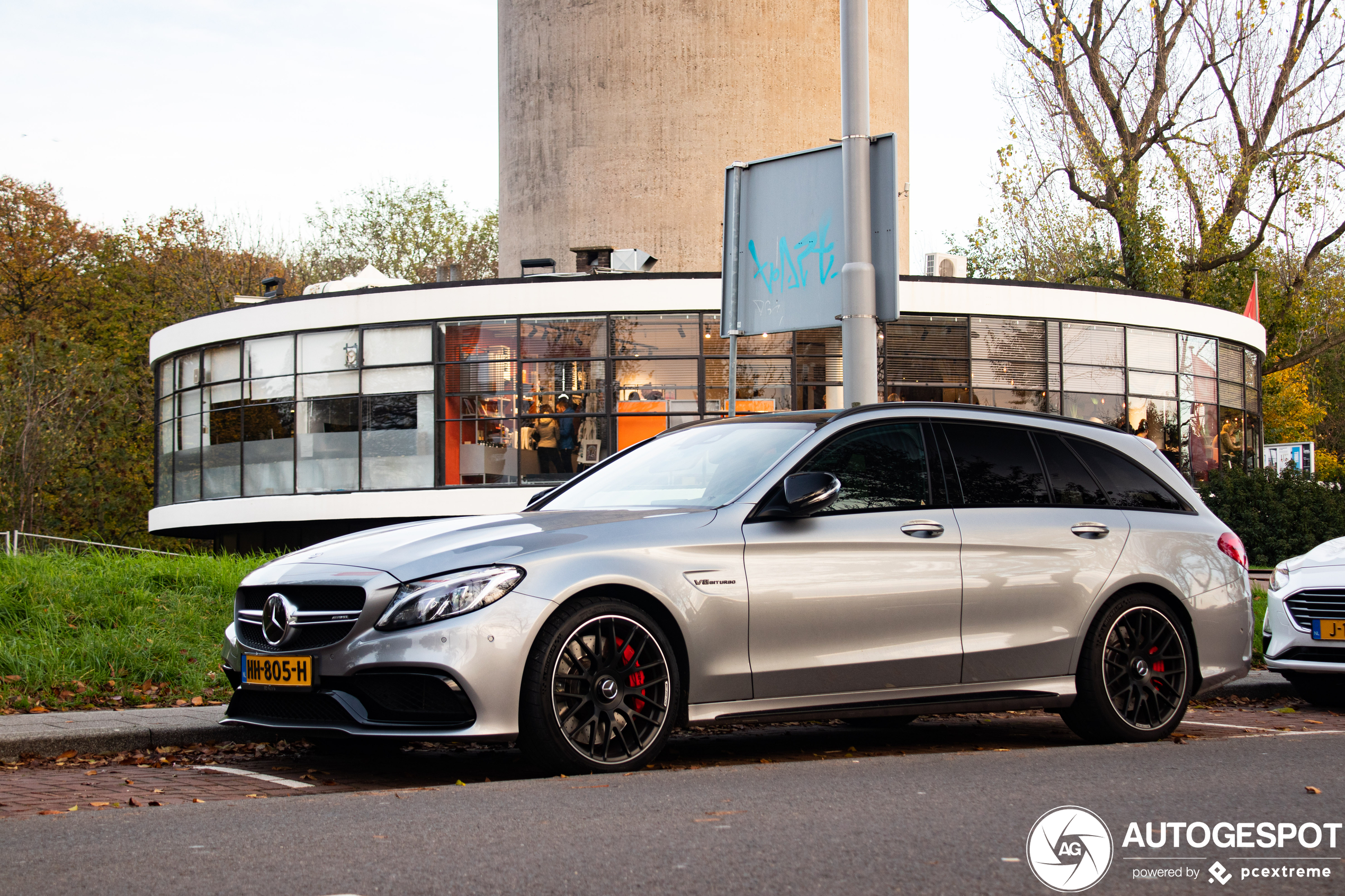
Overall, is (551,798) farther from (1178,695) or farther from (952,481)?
(1178,695)

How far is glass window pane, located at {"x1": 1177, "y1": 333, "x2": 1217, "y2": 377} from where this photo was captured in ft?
101

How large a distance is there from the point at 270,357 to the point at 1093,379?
57.4 feet

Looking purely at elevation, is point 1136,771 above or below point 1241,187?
below

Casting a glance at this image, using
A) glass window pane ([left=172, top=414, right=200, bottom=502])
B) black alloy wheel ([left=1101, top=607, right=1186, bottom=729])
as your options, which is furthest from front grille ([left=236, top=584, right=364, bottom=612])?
glass window pane ([left=172, top=414, right=200, bottom=502])

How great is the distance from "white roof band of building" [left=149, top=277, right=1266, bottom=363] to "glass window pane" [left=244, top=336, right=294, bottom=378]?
22cm

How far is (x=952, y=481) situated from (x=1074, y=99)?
33571 mm

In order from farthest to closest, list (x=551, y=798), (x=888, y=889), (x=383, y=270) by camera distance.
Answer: (x=383, y=270), (x=551, y=798), (x=888, y=889)

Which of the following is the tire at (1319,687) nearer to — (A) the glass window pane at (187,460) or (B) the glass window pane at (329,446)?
(B) the glass window pane at (329,446)

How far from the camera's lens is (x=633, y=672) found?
6.07 metres

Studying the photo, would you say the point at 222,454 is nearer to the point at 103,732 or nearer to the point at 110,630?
the point at 110,630

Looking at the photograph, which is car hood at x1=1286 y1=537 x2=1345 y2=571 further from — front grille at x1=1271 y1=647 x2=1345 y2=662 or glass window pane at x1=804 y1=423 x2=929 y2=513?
glass window pane at x1=804 y1=423 x2=929 y2=513

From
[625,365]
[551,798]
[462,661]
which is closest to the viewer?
[551,798]

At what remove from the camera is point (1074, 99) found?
3791 centimetres

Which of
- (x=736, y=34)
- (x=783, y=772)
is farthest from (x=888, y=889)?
(x=736, y=34)
